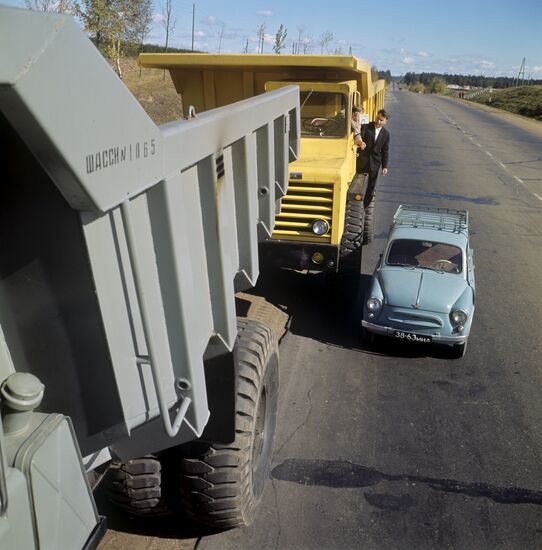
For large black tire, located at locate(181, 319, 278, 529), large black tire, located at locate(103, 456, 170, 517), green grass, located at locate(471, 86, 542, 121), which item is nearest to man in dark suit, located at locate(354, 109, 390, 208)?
large black tire, located at locate(181, 319, 278, 529)

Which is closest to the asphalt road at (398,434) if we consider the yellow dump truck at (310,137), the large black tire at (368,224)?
the large black tire at (368,224)

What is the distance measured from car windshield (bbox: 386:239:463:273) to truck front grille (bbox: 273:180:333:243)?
92 centimetres

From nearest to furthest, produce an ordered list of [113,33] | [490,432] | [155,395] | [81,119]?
[81,119] < [155,395] < [490,432] < [113,33]

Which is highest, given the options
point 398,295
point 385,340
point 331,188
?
point 331,188

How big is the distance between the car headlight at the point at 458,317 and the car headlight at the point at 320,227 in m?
1.86

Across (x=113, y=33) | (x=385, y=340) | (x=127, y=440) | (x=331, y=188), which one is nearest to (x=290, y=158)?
(x=331, y=188)

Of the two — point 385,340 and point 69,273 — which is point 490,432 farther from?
point 69,273

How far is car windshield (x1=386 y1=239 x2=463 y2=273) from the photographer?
7.23m

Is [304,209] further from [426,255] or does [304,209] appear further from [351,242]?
[426,255]

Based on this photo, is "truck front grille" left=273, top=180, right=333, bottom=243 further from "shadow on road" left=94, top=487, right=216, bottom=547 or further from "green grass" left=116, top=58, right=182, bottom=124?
"green grass" left=116, top=58, right=182, bottom=124

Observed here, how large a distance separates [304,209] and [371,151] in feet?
10.6

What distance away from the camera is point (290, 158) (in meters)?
5.59

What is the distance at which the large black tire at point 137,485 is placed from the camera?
3.56 metres

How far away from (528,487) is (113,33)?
728 inches
